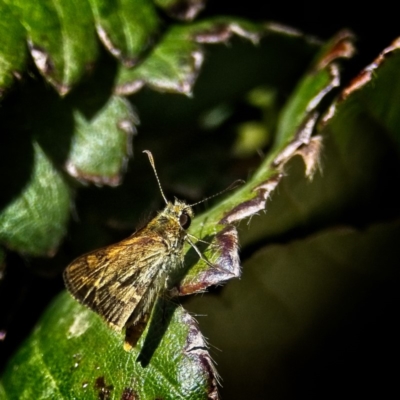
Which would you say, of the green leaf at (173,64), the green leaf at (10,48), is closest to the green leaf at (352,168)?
the green leaf at (173,64)

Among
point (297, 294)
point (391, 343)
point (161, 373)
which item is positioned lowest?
point (391, 343)

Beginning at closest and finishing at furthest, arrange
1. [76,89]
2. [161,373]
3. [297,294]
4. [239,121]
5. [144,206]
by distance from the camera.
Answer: [161,373] < [297,294] < [76,89] < [144,206] < [239,121]

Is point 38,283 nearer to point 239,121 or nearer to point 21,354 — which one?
point 21,354

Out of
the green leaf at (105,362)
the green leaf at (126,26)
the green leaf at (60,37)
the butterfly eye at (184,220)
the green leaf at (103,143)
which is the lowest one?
the butterfly eye at (184,220)

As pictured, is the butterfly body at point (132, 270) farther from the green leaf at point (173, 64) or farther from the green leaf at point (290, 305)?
the green leaf at point (173, 64)

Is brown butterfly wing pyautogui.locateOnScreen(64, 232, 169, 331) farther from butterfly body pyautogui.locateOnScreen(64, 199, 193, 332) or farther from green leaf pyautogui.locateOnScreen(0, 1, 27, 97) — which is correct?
green leaf pyautogui.locateOnScreen(0, 1, 27, 97)

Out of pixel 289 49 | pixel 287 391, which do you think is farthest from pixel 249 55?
pixel 287 391

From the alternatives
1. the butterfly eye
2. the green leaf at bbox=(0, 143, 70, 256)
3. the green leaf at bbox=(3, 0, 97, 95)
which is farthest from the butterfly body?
the green leaf at bbox=(3, 0, 97, 95)
